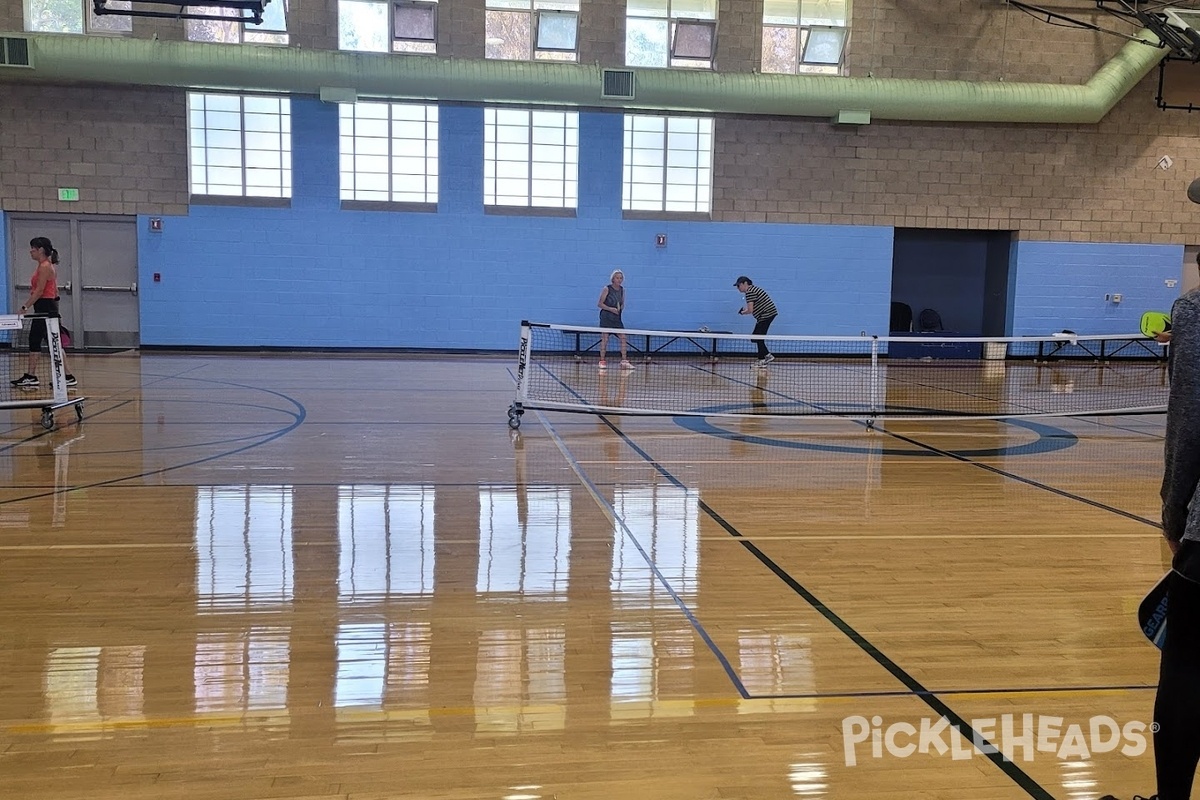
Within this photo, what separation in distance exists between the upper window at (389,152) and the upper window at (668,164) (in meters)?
3.85

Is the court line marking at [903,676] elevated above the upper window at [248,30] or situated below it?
below

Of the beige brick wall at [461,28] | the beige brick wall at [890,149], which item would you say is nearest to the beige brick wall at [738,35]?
the beige brick wall at [890,149]

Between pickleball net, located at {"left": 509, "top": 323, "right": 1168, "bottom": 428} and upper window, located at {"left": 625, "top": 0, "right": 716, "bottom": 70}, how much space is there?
5536 mm

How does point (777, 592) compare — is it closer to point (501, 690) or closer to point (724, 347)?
point (501, 690)

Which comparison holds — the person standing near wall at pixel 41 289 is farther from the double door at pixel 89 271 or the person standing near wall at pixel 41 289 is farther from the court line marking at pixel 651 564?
the double door at pixel 89 271

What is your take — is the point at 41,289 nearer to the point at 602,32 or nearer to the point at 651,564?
the point at 651,564

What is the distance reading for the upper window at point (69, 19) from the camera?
57.6ft

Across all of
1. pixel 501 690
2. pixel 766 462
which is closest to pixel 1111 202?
pixel 766 462

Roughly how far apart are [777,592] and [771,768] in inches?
71.4

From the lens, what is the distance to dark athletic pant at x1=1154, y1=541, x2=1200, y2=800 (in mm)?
2447

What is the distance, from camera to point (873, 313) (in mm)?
20312

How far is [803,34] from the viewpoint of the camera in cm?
1941

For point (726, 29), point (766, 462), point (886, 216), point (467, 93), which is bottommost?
point (766, 462)

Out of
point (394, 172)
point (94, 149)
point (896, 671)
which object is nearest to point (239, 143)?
point (94, 149)
